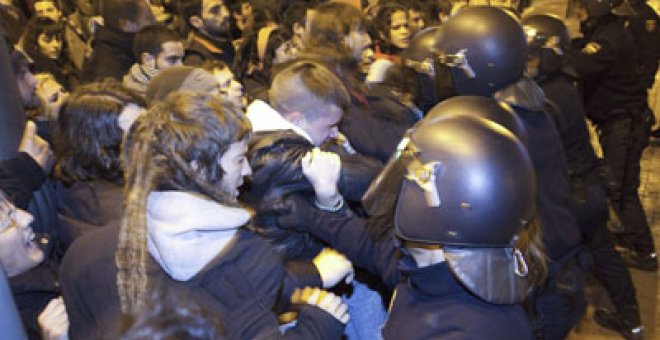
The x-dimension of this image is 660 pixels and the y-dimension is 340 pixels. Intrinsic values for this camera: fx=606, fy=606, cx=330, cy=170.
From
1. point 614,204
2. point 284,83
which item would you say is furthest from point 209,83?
point 614,204

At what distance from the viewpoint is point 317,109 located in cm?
243

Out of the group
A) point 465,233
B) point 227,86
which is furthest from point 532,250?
point 227,86

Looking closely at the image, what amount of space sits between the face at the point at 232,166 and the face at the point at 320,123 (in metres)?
0.64

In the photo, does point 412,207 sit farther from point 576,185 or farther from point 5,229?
point 576,185

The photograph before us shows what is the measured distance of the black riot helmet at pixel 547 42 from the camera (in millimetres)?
3457

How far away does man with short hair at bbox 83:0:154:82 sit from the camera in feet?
16.1

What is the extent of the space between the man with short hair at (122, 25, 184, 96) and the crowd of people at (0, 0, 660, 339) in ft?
0.04

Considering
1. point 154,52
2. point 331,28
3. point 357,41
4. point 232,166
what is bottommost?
point 154,52

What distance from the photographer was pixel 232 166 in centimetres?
177


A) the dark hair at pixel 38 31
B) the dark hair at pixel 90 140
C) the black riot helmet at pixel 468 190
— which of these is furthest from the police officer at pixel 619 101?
the dark hair at pixel 38 31

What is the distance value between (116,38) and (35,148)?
8.37ft

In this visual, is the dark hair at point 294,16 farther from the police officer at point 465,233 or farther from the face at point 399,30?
the police officer at point 465,233

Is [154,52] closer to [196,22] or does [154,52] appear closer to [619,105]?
[196,22]

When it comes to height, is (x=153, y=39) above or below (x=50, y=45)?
above
